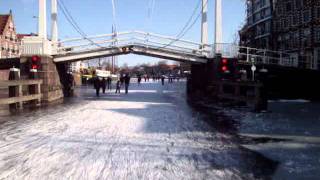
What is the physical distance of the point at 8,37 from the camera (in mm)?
67812

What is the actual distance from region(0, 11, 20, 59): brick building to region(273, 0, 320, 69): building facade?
3870 cm

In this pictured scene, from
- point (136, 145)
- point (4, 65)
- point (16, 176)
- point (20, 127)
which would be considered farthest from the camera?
point (4, 65)

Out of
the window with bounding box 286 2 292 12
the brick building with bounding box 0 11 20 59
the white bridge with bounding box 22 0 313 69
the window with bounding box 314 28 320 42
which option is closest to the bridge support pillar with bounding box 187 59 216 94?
the white bridge with bounding box 22 0 313 69

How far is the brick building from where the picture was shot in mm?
64400

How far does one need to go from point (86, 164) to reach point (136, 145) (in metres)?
1.77

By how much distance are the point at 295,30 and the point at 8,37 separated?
44.4m

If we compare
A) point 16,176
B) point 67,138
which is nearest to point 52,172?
point 16,176

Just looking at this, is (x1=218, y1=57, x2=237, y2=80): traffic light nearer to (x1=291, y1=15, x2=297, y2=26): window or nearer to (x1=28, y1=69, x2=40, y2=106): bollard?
(x1=28, y1=69, x2=40, y2=106): bollard

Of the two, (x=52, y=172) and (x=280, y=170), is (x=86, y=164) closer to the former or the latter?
(x=52, y=172)

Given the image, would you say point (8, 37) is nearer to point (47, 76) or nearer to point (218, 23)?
point (47, 76)

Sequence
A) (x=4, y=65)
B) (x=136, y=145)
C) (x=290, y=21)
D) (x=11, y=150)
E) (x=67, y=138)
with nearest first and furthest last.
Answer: (x=11, y=150) < (x=136, y=145) < (x=67, y=138) < (x=4, y=65) < (x=290, y=21)

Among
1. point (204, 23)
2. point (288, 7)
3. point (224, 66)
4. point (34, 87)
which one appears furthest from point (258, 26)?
point (34, 87)

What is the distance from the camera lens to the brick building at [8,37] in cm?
6440

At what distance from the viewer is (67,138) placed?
855 centimetres
